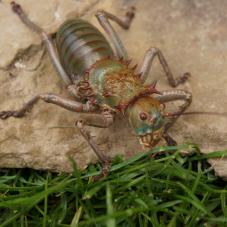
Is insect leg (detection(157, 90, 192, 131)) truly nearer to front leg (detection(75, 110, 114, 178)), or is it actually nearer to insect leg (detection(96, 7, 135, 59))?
front leg (detection(75, 110, 114, 178))

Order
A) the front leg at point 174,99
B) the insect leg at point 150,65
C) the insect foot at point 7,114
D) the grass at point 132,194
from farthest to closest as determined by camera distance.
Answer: the insect leg at point 150,65 → the insect foot at point 7,114 → the front leg at point 174,99 → the grass at point 132,194

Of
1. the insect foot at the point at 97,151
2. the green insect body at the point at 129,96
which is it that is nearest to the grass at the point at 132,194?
the insect foot at the point at 97,151

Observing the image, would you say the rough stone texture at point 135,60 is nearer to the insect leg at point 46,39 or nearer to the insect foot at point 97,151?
the insect leg at point 46,39

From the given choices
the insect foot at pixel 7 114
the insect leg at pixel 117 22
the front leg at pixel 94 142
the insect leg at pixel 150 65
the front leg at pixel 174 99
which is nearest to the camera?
the front leg at pixel 94 142

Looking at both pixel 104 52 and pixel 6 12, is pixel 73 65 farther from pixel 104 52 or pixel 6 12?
pixel 6 12

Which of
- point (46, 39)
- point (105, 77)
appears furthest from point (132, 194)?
point (46, 39)

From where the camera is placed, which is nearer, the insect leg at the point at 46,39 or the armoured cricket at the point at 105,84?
the armoured cricket at the point at 105,84

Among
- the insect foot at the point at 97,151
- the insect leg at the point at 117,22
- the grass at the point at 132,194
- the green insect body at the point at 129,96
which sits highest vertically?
the insect leg at the point at 117,22

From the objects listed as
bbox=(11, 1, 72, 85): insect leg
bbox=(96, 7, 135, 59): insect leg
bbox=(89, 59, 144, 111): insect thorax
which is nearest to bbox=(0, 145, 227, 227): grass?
bbox=(89, 59, 144, 111): insect thorax
